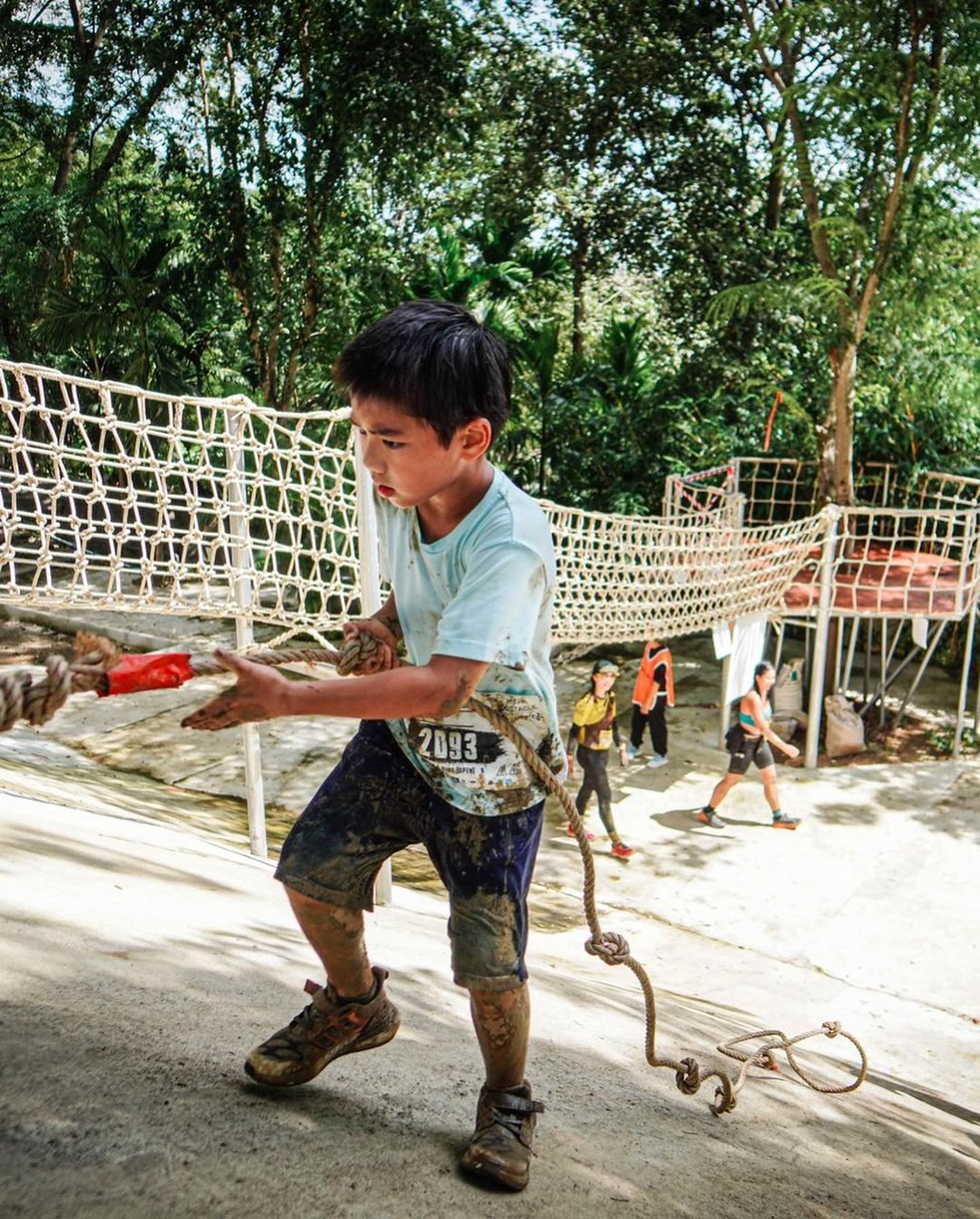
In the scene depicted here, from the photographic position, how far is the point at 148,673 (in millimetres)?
1396

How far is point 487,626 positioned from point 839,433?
7.32m

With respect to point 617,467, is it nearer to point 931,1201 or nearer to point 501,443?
point 501,443

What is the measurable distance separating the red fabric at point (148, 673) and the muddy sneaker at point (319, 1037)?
1.81 ft

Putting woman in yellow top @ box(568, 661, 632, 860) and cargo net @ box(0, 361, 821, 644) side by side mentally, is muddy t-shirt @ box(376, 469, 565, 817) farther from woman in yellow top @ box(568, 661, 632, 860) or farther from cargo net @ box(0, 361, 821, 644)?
woman in yellow top @ box(568, 661, 632, 860)

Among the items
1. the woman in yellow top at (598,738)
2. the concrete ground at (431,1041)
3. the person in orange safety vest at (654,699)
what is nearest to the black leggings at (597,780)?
the woman in yellow top at (598,738)

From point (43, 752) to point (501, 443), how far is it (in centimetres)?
537

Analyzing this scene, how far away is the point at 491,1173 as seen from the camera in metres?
1.48

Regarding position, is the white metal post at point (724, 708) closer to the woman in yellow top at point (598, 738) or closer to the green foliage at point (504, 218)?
the woman in yellow top at point (598, 738)

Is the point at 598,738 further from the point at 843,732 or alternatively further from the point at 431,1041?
the point at 431,1041

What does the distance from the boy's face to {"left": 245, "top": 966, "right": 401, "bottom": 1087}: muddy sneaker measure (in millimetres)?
754

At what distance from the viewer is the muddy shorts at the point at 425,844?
5.09ft

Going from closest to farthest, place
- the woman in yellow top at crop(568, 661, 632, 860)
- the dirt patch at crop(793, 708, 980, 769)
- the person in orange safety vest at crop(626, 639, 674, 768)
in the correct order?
the woman in yellow top at crop(568, 661, 632, 860), the person in orange safety vest at crop(626, 639, 674, 768), the dirt patch at crop(793, 708, 980, 769)

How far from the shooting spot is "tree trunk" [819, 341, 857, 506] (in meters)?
7.92

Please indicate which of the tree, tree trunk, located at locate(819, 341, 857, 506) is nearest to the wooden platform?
tree trunk, located at locate(819, 341, 857, 506)
